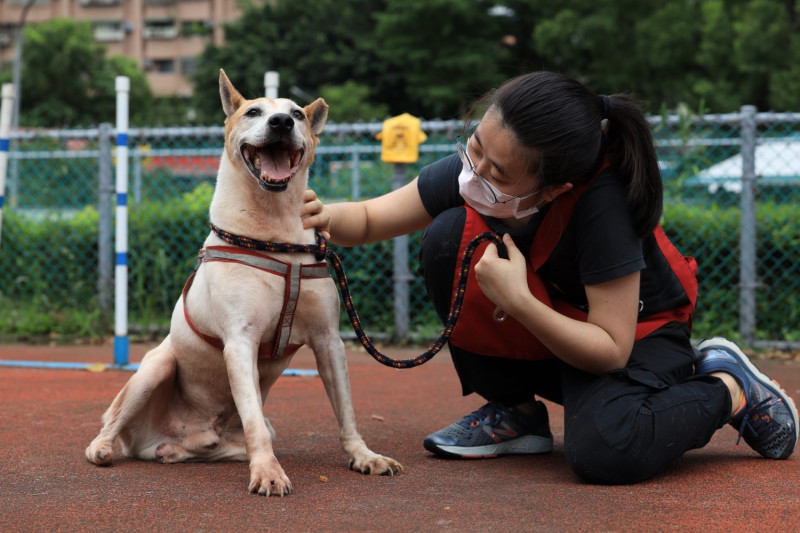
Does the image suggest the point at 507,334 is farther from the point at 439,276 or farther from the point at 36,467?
the point at 36,467

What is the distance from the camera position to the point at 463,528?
2.25m

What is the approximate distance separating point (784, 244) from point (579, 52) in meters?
23.1

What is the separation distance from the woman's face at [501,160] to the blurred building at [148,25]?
52824 mm

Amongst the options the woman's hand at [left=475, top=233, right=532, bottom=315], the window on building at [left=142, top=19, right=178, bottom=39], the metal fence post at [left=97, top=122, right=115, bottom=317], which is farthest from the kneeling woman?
the window on building at [left=142, top=19, right=178, bottom=39]

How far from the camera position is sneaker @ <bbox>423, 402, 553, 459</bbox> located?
3.20 meters

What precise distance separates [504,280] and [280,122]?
0.92 m

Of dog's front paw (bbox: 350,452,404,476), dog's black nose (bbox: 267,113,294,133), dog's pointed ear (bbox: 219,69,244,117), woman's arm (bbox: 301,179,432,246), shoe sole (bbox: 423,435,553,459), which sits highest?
dog's pointed ear (bbox: 219,69,244,117)

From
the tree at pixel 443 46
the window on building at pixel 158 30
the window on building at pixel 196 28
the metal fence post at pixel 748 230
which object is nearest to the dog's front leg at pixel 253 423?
the metal fence post at pixel 748 230

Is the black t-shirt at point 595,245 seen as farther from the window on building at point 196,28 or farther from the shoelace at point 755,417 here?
the window on building at point 196,28

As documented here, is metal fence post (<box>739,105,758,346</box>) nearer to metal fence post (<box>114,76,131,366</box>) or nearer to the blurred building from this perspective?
metal fence post (<box>114,76,131,366</box>)

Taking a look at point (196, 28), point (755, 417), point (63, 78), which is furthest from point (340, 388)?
point (196, 28)

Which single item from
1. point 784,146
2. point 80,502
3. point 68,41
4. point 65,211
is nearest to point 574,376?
point 80,502

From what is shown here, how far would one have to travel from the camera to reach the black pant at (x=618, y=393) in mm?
2734

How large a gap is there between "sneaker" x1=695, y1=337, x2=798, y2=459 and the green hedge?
332cm
